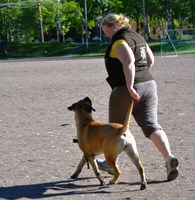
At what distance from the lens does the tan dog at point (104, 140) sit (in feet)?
22.5

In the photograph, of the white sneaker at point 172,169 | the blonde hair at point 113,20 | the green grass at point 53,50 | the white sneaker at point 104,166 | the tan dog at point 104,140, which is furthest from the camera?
the green grass at point 53,50

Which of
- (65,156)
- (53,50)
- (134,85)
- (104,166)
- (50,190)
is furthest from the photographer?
(53,50)

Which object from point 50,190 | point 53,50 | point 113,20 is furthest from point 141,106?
point 53,50

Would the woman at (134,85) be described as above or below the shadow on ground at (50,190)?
above

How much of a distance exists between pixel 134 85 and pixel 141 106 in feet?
0.95

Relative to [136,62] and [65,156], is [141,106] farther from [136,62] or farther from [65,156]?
[65,156]

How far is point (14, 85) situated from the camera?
78.2 feet

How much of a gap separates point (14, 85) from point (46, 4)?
62717 millimetres

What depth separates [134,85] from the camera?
729cm

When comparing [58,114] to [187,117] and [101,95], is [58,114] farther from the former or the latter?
[101,95]

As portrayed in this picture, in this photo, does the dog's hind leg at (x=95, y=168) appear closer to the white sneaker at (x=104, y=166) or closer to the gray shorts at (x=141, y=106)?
the white sneaker at (x=104, y=166)

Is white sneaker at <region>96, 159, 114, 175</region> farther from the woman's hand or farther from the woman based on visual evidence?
the woman's hand

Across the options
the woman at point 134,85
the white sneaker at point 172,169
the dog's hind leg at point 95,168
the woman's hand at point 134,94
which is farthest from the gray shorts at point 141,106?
the dog's hind leg at point 95,168

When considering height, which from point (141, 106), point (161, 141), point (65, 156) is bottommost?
point (65, 156)
